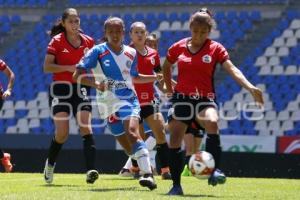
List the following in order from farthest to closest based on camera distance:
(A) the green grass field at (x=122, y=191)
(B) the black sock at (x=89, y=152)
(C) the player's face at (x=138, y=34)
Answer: (C) the player's face at (x=138, y=34) < (B) the black sock at (x=89, y=152) < (A) the green grass field at (x=122, y=191)

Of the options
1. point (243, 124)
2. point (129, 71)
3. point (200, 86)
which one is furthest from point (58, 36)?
point (243, 124)

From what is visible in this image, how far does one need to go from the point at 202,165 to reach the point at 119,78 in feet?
5.59

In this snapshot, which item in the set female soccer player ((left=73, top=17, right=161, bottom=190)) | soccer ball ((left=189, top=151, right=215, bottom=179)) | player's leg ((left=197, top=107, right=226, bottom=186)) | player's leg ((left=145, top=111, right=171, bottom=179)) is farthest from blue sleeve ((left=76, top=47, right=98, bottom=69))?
player's leg ((left=145, top=111, right=171, bottom=179))

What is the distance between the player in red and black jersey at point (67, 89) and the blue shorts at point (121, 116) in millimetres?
1008

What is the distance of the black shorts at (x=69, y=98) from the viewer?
995 cm

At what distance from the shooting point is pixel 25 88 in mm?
22469

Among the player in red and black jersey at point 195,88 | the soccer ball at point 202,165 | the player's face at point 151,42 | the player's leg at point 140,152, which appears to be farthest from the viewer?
the player's face at point 151,42

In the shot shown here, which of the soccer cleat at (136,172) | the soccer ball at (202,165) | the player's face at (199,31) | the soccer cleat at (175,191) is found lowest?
the soccer cleat at (136,172)

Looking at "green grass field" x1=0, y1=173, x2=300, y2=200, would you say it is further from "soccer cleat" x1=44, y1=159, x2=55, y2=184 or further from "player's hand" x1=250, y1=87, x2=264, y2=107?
"player's hand" x1=250, y1=87, x2=264, y2=107

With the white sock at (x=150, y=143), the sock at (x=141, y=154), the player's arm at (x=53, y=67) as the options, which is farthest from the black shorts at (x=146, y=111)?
the sock at (x=141, y=154)

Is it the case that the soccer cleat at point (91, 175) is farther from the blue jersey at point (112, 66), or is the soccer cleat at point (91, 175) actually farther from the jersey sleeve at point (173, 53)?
the jersey sleeve at point (173, 53)

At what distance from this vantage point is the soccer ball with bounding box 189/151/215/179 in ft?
25.2

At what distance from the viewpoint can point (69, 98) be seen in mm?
10008

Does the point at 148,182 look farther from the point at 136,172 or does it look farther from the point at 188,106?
the point at 136,172
